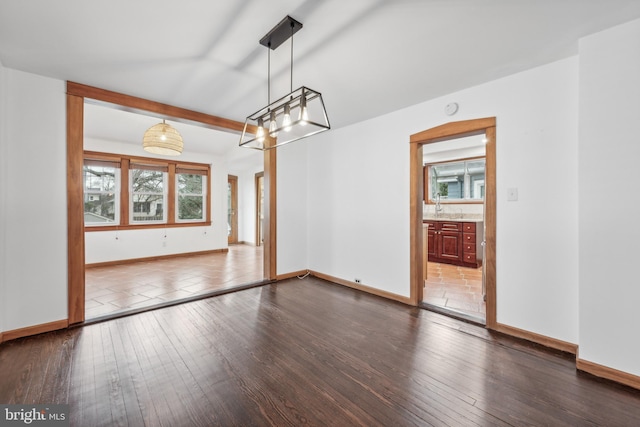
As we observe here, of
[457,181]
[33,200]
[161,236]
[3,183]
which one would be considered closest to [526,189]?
[457,181]

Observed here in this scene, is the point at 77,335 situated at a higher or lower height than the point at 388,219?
lower

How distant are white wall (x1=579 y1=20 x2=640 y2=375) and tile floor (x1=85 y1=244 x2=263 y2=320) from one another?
4.06m

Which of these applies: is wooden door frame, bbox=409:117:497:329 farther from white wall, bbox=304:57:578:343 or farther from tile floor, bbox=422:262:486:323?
→ tile floor, bbox=422:262:486:323

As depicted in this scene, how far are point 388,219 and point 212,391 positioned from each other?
279cm

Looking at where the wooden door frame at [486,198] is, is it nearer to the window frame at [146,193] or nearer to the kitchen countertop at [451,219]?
the kitchen countertop at [451,219]

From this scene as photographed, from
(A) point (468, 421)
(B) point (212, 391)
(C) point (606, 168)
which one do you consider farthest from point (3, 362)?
(C) point (606, 168)

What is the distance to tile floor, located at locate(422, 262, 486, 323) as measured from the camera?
3.22m

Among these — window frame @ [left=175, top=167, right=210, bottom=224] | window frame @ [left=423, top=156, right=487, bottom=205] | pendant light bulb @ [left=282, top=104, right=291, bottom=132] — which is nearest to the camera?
pendant light bulb @ [left=282, top=104, right=291, bottom=132]

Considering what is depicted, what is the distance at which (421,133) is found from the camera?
10.8 feet

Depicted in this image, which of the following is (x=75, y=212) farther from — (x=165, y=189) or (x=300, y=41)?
(x=165, y=189)

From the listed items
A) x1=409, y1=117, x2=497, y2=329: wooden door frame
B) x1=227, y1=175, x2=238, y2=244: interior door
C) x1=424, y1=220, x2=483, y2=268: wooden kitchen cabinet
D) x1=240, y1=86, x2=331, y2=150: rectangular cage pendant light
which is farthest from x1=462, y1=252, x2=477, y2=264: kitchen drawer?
x1=227, y1=175, x2=238, y2=244: interior door

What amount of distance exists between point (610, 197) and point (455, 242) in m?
3.75

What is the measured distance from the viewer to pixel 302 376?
1921 mm

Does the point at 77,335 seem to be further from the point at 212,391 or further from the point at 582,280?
the point at 582,280
